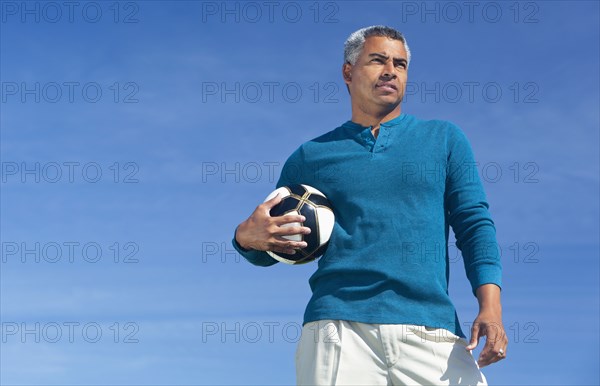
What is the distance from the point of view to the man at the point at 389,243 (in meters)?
5.68

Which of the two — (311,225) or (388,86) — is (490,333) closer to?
(311,225)

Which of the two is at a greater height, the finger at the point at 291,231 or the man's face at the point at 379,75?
the man's face at the point at 379,75

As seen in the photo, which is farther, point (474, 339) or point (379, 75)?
point (379, 75)

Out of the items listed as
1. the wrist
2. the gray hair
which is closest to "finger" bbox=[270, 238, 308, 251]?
the wrist

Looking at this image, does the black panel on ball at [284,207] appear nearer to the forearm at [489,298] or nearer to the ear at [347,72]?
the ear at [347,72]

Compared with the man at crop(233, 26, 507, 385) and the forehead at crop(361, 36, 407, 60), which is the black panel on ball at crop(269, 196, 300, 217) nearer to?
the man at crop(233, 26, 507, 385)

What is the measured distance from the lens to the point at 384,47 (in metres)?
6.69

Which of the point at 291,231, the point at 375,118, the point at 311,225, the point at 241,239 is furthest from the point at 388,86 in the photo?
the point at 241,239

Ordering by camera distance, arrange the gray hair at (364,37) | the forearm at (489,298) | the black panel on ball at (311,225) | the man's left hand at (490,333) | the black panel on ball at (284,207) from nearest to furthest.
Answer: the man's left hand at (490,333) → the forearm at (489,298) → the black panel on ball at (311,225) → the black panel on ball at (284,207) → the gray hair at (364,37)

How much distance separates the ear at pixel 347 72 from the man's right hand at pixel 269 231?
1344 mm


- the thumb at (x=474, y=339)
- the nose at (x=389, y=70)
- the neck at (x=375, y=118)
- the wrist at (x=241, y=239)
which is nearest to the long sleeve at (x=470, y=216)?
the thumb at (x=474, y=339)

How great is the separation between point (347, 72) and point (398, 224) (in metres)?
1.68

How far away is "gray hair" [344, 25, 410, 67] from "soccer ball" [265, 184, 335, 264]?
1277 mm

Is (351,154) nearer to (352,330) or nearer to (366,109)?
(366,109)
